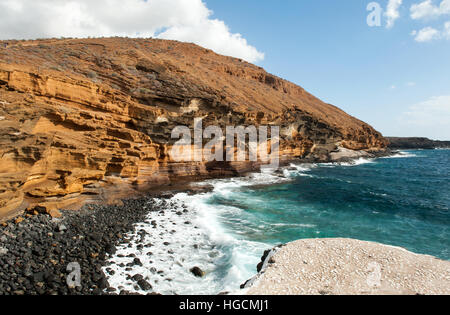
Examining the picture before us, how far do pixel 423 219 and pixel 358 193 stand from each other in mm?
6898

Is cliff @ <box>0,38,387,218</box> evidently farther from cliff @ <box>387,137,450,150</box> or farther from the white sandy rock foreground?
cliff @ <box>387,137,450,150</box>

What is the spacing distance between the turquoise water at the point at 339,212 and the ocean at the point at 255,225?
57mm

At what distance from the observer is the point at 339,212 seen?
56.5 feet

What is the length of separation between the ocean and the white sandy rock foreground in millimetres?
1530

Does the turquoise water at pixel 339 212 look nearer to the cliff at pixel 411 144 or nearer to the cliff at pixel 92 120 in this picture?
the cliff at pixel 92 120

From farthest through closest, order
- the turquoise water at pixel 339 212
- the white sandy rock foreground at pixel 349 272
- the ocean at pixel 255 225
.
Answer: the turquoise water at pixel 339 212 → the ocean at pixel 255 225 → the white sandy rock foreground at pixel 349 272

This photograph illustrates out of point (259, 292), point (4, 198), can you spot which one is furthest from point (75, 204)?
point (259, 292)

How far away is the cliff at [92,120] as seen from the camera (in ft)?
36.7

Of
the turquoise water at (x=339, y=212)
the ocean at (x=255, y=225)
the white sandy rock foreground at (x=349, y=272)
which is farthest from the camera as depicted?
the turquoise water at (x=339, y=212)

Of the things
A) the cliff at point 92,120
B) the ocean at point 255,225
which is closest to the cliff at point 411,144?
the ocean at point 255,225

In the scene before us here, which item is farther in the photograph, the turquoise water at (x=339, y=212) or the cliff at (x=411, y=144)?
the cliff at (x=411, y=144)

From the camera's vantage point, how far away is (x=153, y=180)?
19.5m

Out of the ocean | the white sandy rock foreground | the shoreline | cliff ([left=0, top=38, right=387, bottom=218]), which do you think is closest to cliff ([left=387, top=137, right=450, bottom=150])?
the ocean

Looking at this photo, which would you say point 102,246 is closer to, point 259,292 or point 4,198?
point 4,198
